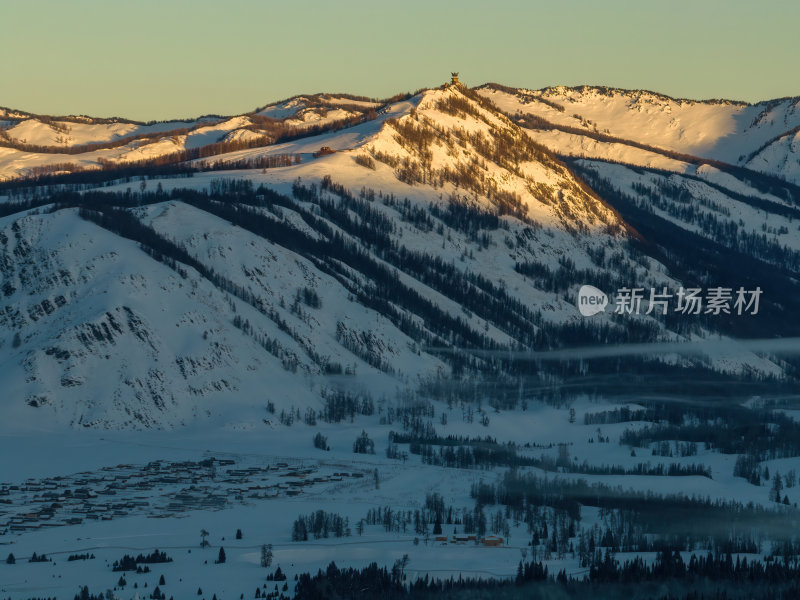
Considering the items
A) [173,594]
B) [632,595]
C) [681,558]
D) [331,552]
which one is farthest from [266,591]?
[681,558]

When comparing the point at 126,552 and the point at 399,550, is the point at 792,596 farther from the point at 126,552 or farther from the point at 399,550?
the point at 126,552

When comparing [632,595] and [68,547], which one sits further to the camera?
[68,547]

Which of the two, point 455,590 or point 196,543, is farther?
point 196,543

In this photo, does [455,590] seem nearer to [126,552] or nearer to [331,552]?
[331,552]

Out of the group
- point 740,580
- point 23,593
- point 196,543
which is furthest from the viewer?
point 196,543

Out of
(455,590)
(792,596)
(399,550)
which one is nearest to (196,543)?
(399,550)

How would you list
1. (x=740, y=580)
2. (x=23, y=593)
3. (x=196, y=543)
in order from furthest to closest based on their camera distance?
1. (x=196, y=543)
2. (x=740, y=580)
3. (x=23, y=593)

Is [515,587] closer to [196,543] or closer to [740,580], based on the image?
[740,580]

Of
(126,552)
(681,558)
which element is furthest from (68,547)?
(681,558)
